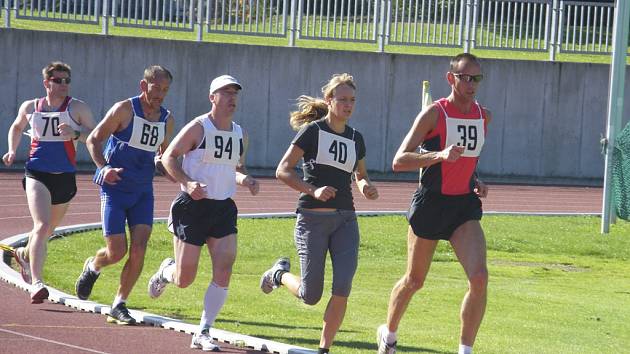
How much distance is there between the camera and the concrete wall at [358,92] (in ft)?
98.1

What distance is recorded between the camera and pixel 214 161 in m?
9.70

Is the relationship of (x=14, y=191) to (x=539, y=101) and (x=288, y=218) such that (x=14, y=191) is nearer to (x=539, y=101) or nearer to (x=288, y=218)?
(x=288, y=218)

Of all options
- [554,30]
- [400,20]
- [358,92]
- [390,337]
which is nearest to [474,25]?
[400,20]

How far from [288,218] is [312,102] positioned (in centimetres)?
1164

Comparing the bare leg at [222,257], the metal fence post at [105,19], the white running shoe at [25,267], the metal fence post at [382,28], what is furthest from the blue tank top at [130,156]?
the metal fence post at [382,28]

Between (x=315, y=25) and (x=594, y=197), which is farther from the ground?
(x=315, y=25)

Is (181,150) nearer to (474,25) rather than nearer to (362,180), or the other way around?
(362,180)

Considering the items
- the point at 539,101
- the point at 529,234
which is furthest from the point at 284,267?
the point at 539,101

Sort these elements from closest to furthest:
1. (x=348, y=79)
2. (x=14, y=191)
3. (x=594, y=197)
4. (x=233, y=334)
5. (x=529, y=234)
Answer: (x=348, y=79), (x=233, y=334), (x=529, y=234), (x=14, y=191), (x=594, y=197)

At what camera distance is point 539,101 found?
32875 millimetres

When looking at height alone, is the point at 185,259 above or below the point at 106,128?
below

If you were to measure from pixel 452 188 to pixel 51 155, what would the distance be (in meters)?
4.12

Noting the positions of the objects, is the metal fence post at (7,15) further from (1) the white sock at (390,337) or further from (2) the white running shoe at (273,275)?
(1) the white sock at (390,337)

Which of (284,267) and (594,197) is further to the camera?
(594,197)
